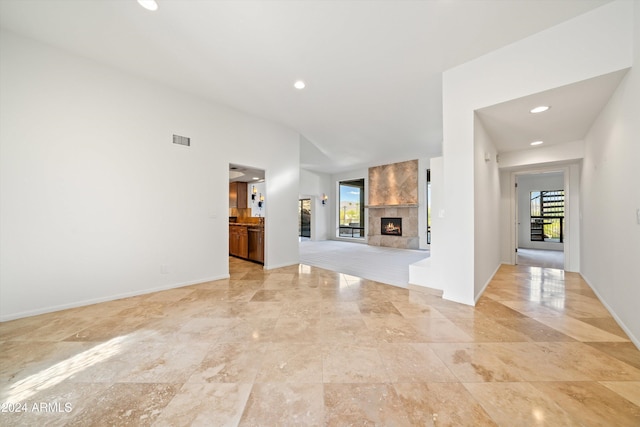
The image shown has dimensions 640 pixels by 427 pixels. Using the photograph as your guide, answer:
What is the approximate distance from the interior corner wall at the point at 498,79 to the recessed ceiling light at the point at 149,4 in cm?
348

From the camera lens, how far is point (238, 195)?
26.8 feet

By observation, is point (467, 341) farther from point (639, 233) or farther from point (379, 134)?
point (379, 134)

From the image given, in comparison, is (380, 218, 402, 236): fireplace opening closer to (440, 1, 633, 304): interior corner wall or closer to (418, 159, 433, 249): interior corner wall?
(418, 159, 433, 249): interior corner wall

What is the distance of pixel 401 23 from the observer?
2.38 m

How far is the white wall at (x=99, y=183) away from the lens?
2592 millimetres

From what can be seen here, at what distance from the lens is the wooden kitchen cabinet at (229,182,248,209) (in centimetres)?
804

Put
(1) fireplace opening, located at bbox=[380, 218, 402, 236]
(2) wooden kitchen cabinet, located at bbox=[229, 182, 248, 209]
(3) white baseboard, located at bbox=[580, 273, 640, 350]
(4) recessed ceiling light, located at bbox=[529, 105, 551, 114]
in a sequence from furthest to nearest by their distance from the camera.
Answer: (1) fireplace opening, located at bbox=[380, 218, 402, 236]
(2) wooden kitchen cabinet, located at bbox=[229, 182, 248, 209]
(4) recessed ceiling light, located at bbox=[529, 105, 551, 114]
(3) white baseboard, located at bbox=[580, 273, 640, 350]

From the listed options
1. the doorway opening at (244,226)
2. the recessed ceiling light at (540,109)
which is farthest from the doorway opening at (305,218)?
the recessed ceiling light at (540,109)

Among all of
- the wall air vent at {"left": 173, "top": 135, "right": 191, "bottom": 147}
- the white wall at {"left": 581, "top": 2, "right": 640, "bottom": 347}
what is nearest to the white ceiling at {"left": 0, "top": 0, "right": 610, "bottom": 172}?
the wall air vent at {"left": 173, "top": 135, "right": 191, "bottom": 147}

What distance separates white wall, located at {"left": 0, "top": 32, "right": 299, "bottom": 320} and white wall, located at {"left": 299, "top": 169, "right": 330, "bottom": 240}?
6247 mm

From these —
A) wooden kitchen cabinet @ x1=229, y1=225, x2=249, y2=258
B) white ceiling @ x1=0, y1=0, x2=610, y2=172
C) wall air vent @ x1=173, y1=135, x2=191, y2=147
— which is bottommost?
wooden kitchen cabinet @ x1=229, y1=225, x2=249, y2=258

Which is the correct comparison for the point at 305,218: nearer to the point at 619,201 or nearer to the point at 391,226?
the point at 391,226

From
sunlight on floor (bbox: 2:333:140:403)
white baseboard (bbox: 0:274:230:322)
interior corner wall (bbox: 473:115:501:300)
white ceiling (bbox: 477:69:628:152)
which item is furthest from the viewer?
interior corner wall (bbox: 473:115:501:300)

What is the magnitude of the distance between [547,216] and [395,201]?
5.61 metres
